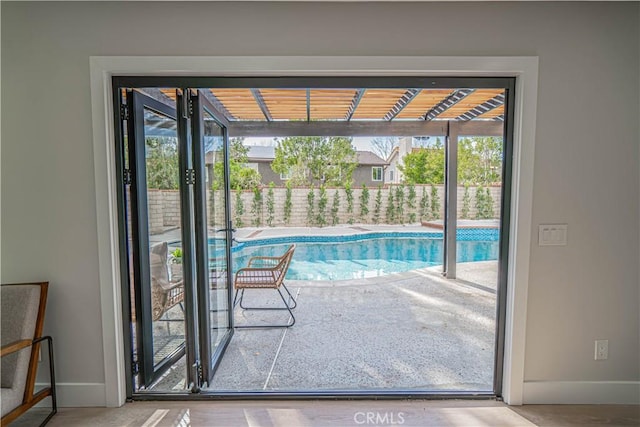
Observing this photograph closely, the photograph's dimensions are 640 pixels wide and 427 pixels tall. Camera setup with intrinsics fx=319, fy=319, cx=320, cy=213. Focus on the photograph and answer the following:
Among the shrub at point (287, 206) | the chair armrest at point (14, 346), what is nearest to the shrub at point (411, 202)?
the shrub at point (287, 206)

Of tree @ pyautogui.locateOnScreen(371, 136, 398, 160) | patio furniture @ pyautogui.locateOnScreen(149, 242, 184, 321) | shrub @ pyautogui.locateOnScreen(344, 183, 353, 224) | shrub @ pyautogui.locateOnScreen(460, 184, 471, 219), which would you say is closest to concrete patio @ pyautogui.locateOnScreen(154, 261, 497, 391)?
patio furniture @ pyautogui.locateOnScreen(149, 242, 184, 321)

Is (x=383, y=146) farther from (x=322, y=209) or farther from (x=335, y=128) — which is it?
(x=335, y=128)

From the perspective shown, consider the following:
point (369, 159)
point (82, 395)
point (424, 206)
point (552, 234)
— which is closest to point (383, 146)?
point (369, 159)

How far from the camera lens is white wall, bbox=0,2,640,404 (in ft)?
5.87

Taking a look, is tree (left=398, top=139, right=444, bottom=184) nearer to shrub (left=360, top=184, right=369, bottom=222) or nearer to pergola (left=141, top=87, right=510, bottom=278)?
shrub (left=360, top=184, right=369, bottom=222)

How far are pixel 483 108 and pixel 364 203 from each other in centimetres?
511

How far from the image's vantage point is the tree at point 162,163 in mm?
2055

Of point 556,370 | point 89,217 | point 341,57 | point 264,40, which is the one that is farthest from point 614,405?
point 89,217

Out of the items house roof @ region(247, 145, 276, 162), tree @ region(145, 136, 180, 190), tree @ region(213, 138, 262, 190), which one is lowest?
tree @ region(145, 136, 180, 190)

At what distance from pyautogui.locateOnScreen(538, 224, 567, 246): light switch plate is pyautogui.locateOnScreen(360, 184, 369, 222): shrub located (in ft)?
23.3

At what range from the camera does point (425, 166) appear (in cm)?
849

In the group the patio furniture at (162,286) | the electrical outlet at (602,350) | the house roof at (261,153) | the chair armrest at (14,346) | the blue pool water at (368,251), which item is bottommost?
the blue pool water at (368,251)

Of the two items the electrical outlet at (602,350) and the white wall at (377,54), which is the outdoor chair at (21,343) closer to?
the white wall at (377,54)

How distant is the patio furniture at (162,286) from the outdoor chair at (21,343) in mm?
549
